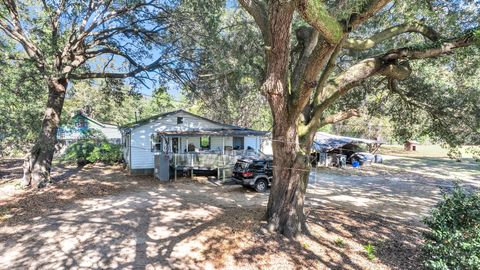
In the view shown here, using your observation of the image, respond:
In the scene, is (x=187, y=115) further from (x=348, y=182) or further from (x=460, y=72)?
(x=460, y=72)

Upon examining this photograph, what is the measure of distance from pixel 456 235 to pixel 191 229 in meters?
5.34

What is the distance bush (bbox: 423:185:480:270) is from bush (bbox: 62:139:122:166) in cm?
2030

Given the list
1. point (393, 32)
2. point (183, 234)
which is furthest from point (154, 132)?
point (393, 32)

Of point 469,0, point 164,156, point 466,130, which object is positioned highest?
point 469,0

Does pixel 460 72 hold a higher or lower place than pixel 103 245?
higher

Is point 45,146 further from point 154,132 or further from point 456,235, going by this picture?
point 456,235

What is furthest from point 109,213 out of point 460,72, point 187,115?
point 460,72

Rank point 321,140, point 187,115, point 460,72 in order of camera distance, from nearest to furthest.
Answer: point 460,72, point 187,115, point 321,140

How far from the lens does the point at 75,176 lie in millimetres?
14648

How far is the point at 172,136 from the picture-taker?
49.8 feet

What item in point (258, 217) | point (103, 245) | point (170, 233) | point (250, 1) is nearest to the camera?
point (250, 1)

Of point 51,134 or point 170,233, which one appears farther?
point 51,134

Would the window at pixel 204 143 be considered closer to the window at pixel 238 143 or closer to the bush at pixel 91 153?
the window at pixel 238 143

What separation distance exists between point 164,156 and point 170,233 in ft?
27.4
